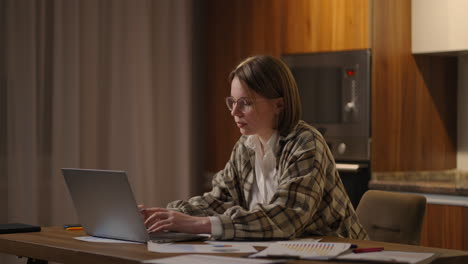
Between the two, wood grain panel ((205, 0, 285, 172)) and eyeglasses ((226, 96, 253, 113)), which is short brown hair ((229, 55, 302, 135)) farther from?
wood grain panel ((205, 0, 285, 172))

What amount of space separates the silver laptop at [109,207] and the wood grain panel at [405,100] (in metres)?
1.93

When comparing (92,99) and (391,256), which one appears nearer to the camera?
(391,256)

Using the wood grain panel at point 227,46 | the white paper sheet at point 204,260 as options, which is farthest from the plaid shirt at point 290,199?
the wood grain panel at point 227,46

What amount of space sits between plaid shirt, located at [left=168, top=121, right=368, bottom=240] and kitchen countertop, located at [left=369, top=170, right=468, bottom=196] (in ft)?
3.96

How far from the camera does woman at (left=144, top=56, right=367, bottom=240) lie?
180 cm

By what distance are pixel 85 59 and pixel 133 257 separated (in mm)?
2551

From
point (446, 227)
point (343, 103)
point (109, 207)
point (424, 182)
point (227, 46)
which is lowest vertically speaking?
point (446, 227)

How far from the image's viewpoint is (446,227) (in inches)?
123

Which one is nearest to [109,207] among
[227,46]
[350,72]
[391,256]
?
[391,256]

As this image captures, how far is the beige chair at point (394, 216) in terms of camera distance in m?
2.29

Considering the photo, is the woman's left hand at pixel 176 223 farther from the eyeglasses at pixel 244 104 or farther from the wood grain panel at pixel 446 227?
the wood grain panel at pixel 446 227

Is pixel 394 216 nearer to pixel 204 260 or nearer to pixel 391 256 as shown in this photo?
pixel 391 256

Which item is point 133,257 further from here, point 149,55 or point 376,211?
point 149,55

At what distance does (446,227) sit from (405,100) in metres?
0.77
